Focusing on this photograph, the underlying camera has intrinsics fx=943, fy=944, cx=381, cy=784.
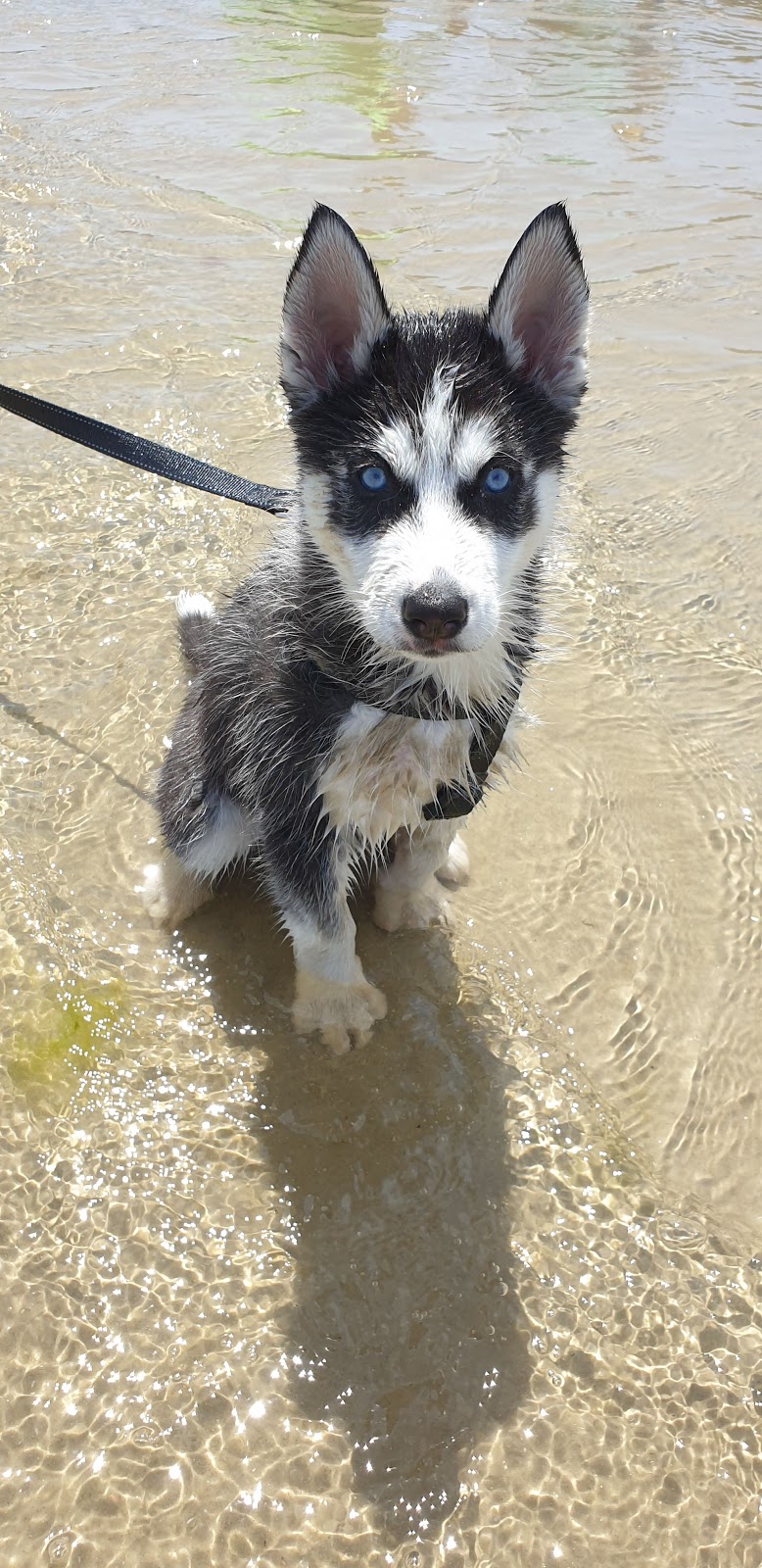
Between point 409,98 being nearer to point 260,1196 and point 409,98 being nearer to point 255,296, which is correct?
point 255,296

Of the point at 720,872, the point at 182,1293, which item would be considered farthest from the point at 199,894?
the point at 720,872

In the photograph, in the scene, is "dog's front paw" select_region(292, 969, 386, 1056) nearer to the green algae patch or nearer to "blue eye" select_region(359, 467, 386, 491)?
the green algae patch

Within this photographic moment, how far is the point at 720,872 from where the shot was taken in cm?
317

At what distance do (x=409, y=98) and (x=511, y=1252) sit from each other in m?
11.2

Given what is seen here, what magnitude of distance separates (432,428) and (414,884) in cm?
138

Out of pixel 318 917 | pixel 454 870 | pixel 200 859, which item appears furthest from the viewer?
pixel 454 870

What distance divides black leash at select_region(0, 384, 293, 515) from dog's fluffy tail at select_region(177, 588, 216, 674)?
41 centimetres

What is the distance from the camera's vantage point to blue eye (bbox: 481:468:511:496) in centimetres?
213

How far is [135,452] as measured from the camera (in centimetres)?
290

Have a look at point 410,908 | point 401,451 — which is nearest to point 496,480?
point 401,451

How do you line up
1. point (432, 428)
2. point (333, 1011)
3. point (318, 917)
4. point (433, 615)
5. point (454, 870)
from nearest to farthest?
1. point (433, 615)
2. point (432, 428)
3. point (318, 917)
4. point (333, 1011)
5. point (454, 870)

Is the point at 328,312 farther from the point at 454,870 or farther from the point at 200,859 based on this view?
the point at 454,870

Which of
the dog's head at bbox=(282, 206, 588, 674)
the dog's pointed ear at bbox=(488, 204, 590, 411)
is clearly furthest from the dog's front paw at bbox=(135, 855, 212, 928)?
the dog's pointed ear at bbox=(488, 204, 590, 411)

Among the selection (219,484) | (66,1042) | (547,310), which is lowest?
(66,1042)
